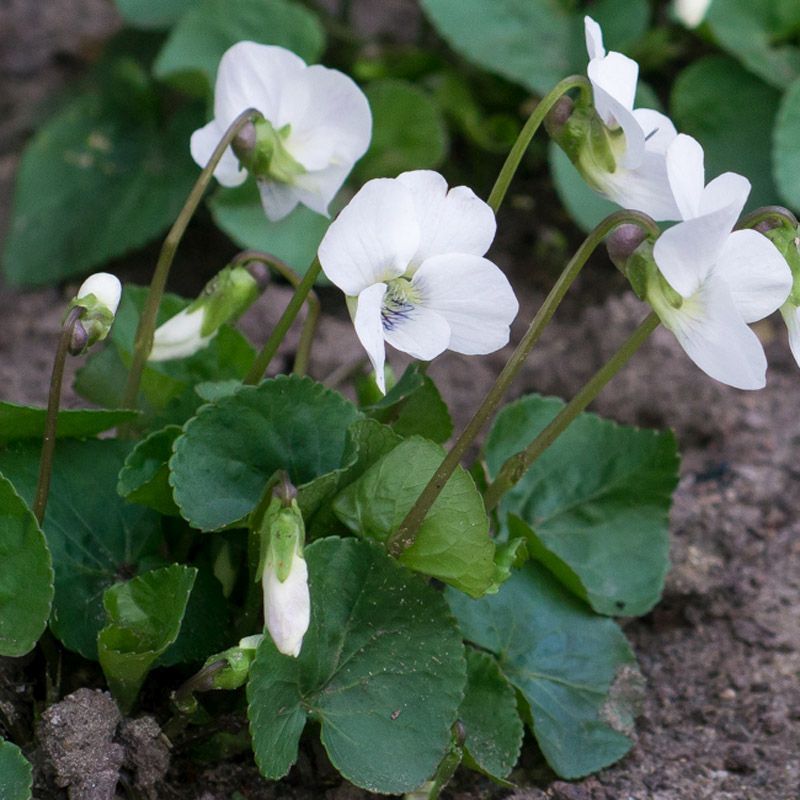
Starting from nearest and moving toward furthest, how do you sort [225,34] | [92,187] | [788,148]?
[788,148] → [225,34] → [92,187]

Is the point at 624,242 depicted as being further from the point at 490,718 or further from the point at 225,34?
the point at 225,34

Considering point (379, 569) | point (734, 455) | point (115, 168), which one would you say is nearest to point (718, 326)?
point (379, 569)

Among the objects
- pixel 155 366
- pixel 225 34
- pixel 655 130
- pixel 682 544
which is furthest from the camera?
pixel 225 34

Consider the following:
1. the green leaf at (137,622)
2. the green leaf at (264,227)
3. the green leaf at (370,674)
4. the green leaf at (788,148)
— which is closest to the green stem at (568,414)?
→ the green leaf at (370,674)

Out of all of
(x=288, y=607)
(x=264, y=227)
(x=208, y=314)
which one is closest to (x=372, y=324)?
(x=288, y=607)

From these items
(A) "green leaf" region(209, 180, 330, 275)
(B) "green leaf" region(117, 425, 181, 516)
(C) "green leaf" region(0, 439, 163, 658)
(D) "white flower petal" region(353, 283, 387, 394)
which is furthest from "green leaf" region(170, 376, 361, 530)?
(A) "green leaf" region(209, 180, 330, 275)
